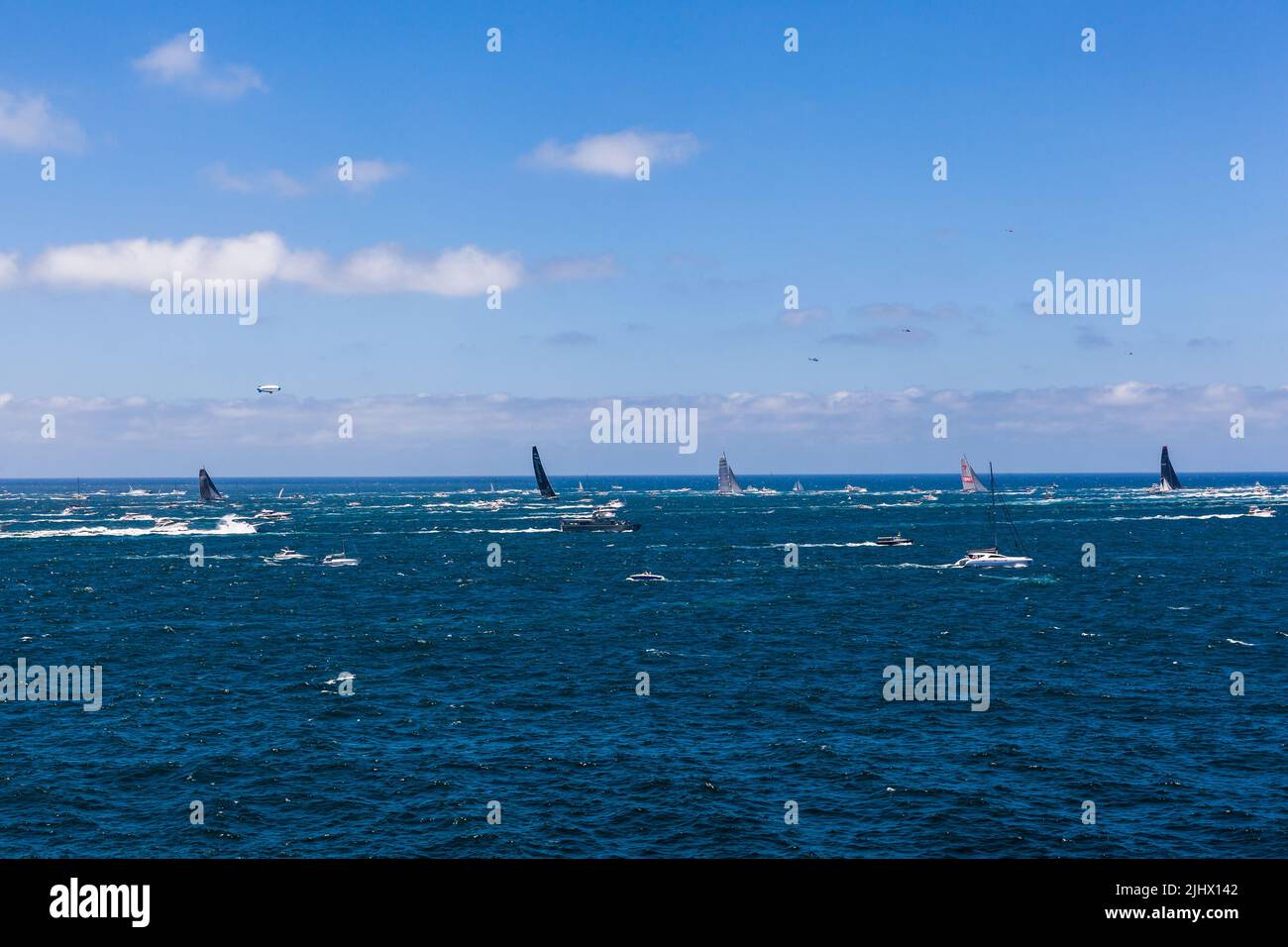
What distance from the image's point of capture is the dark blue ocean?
42125 millimetres

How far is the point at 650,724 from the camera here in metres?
58.7

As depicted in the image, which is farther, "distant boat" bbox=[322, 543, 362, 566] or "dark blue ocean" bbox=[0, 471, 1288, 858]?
"distant boat" bbox=[322, 543, 362, 566]

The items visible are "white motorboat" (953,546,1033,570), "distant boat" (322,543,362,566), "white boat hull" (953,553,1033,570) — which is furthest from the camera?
"distant boat" (322,543,362,566)

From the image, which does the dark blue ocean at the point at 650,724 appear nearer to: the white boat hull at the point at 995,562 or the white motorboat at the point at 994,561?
the white boat hull at the point at 995,562

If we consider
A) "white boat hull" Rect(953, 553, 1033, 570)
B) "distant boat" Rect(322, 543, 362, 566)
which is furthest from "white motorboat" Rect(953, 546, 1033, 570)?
"distant boat" Rect(322, 543, 362, 566)

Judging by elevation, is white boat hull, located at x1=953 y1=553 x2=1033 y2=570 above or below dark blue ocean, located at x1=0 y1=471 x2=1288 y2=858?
above

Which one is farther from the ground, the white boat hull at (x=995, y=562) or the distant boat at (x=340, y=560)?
the distant boat at (x=340, y=560)

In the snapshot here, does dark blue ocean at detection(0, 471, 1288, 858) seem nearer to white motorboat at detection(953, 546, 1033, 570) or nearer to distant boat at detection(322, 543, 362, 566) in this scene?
white motorboat at detection(953, 546, 1033, 570)

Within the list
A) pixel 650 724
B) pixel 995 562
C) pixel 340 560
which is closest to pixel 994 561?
pixel 995 562

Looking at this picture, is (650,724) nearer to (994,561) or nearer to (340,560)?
(994,561)

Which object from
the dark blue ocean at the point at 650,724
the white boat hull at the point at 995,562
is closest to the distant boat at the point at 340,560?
the dark blue ocean at the point at 650,724

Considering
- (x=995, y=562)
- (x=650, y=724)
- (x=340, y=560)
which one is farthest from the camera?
(x=340, y=560)

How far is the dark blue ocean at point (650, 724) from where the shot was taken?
4212cm

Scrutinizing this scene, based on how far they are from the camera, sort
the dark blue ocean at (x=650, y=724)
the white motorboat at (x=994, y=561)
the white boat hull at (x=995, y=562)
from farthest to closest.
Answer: the white motorboat at (x=994, y=561)
the white boat hull at (x=995, y=562)
the dark blue ocean at (x=650, y=724)
